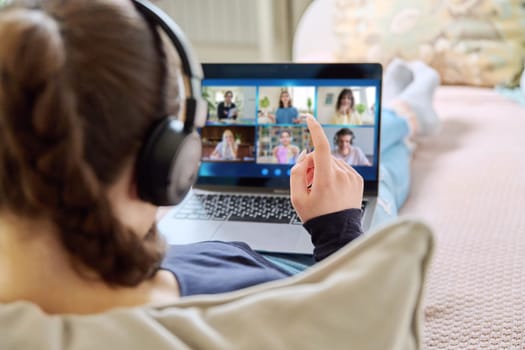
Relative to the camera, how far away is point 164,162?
472 mm

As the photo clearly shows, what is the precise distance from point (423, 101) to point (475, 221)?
0.56 m

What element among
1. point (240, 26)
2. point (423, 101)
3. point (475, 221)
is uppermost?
point (240, 26)

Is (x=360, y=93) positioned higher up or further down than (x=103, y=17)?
further down

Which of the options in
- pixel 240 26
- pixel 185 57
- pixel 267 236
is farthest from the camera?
pixel 240 26

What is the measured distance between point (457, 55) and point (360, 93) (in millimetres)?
1033

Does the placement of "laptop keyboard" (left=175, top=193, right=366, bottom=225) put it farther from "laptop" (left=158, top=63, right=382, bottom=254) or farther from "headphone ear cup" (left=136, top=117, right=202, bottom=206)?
"headphone ear cup" (left=136, top=117, right=202, bottom=206)

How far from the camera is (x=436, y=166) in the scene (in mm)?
→ 1396

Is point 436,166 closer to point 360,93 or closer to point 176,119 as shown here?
point 360,93

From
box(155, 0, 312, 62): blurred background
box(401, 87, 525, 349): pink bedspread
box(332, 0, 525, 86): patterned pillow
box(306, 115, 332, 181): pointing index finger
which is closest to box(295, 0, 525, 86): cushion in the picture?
box(332, 0, 525, 86): patterned pillow

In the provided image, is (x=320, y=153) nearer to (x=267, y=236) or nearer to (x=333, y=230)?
(x=333, y=230)

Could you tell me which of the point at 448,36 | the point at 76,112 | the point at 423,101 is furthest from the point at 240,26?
the point at 76,112

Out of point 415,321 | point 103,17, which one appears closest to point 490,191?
point 415,321

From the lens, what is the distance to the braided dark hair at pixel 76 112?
0.39 metres

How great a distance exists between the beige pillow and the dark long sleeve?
0.84 feet
